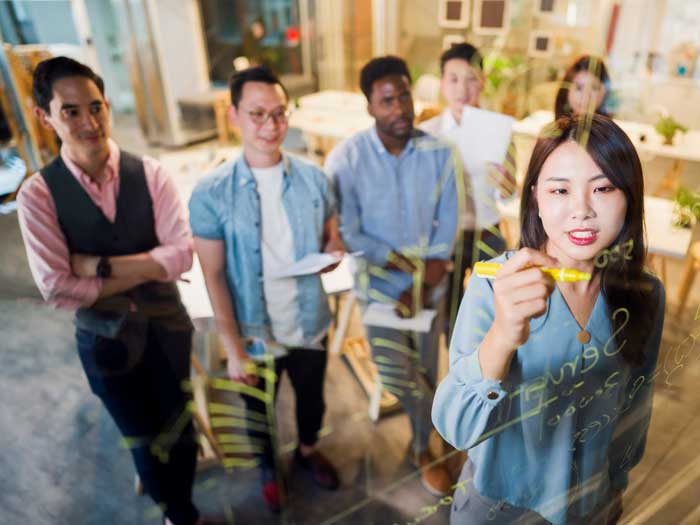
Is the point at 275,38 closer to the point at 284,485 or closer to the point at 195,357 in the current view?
the point at 195,357

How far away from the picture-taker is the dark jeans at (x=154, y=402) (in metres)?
0.78

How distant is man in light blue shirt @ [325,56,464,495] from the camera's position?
3.21 ft

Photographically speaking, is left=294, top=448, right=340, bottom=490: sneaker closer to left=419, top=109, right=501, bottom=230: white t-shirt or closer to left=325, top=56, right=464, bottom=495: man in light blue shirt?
left=325, top=56, right=464, bottom=495: man in light blue shirt

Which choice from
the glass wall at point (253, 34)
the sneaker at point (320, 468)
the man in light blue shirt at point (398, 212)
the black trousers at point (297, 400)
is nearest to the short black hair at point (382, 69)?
the man in light blue shirt at point (398, 212)

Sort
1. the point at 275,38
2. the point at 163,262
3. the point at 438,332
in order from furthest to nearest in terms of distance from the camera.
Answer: the point at 275,38 < the point at 438,332 < the point at 163,262

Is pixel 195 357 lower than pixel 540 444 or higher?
lower

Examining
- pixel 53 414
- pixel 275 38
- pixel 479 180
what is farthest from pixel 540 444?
pixel 275 38

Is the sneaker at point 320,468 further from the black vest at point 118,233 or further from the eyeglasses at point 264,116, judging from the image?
the eyeglasses at point 264,116

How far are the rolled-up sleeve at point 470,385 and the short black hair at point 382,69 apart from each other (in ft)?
2.13

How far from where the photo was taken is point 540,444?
499 millimetres

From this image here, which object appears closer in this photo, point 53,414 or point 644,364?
point 644,364

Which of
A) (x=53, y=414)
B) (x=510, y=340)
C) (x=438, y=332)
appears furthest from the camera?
(x=438, y=332)

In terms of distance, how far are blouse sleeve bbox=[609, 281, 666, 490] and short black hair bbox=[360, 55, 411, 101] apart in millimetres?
678

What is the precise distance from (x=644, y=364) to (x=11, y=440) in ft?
2.45
